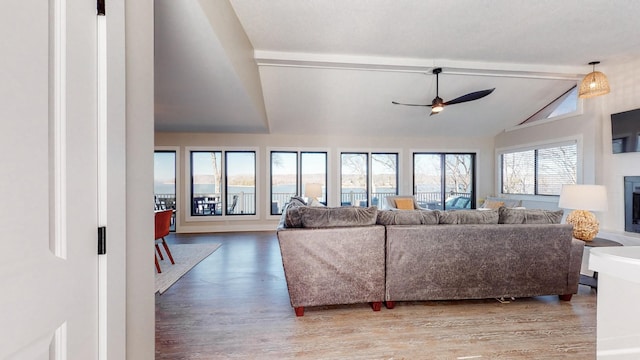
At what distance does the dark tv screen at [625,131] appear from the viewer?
13.4 feet

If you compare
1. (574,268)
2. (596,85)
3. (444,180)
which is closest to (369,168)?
(444,180)

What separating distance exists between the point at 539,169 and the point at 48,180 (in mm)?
7684

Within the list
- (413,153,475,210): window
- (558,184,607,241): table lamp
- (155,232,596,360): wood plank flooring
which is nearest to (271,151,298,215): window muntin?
(413,153,475,210): window

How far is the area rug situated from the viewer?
3.18 metres

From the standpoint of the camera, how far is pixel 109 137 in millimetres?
940

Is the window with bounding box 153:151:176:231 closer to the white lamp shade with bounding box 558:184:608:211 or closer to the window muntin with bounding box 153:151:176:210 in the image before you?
the window muntin with bounding box 153:151:176:210

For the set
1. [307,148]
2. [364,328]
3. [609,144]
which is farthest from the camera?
[307,148]

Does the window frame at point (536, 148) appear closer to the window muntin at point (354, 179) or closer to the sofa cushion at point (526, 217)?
the sofa cushion at point (526, 217)

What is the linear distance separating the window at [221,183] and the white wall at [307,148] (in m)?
0.20

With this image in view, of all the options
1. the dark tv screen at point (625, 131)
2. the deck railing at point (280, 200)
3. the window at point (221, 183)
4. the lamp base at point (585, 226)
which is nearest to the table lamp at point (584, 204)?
the lamp base at point (585, 226)

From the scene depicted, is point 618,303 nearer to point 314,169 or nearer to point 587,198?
point 587,198

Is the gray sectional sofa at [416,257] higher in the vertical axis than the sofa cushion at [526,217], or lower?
lower

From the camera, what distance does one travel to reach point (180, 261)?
398 cm

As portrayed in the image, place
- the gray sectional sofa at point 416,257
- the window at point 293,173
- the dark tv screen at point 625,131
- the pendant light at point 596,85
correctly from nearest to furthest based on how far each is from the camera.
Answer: the gray sectional sofa at point 416,257 < the pendant light at point 596,85 < the dark tv screen at point 625,131 < the window at point 293,173
